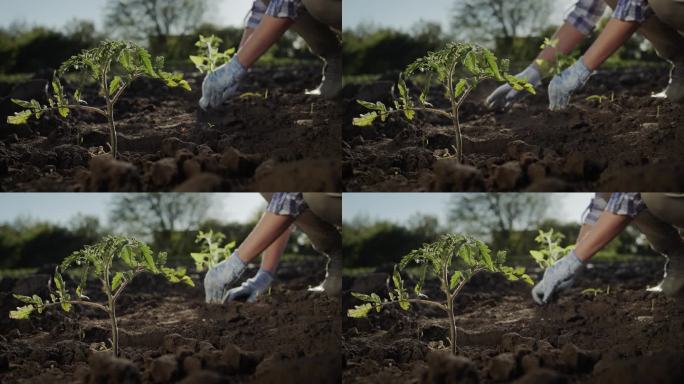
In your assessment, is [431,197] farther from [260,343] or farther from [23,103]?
[23,103]

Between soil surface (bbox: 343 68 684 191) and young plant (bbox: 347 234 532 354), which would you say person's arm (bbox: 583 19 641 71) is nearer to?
soil surface (bbox: 343 68 684 191)

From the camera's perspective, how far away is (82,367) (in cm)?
412

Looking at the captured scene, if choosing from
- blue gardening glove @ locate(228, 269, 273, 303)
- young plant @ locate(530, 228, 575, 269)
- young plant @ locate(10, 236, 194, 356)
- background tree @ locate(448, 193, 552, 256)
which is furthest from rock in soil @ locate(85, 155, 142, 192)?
young plant @ locate(530, 228, 575, 269)

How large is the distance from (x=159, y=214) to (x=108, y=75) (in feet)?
2.11

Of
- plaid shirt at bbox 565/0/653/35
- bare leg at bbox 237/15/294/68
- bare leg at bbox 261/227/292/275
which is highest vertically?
plaid shirt at bbox 565/0/653/35

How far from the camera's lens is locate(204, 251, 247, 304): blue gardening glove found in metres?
4.25

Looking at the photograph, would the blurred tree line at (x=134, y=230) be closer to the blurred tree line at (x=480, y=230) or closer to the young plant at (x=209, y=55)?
the blurred tree line at (x=480, y=230)

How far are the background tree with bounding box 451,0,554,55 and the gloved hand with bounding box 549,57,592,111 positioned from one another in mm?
222

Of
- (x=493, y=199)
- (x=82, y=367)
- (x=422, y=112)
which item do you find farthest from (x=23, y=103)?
(x=493, y=199)

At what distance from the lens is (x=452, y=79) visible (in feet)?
13.9

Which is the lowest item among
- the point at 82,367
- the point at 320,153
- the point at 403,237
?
the point at 82,367

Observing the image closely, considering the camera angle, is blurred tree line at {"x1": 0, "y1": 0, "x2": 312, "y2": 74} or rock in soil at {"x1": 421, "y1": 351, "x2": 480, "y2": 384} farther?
blurred tree line at {"x1": 0, "y1": 0, "x2": 312, "y2": 74}

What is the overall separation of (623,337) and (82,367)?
230cm

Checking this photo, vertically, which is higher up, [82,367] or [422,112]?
[422,112]
